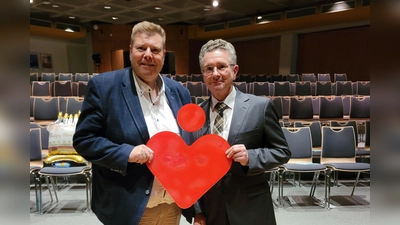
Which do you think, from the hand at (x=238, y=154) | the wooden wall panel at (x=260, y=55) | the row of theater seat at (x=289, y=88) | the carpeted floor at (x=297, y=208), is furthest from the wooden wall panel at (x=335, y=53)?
the hand at (x=238, y=154)

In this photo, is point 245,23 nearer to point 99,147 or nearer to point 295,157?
point 295,157

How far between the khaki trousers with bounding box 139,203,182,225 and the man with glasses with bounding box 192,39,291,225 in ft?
0.45

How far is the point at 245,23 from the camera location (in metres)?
12.4

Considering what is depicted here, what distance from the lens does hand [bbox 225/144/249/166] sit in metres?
1.05

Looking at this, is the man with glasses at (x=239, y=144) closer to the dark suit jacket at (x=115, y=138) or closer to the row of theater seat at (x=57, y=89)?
the dark suit jacket at (x=115, y=138)

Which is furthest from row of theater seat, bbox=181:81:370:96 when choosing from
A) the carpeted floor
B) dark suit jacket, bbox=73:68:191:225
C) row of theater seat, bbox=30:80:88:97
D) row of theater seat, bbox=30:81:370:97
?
dark suit jacket, bbox=73:68:191:225

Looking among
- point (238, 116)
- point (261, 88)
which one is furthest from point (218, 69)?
point (261, 88)

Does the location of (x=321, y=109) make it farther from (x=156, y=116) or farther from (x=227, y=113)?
(x=156, y=116)

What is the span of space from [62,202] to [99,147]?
291 centimetres

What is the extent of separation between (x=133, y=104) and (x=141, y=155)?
0.72 ft

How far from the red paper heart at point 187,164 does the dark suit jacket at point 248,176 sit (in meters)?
0.10

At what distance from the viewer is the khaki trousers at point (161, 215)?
1230 mm

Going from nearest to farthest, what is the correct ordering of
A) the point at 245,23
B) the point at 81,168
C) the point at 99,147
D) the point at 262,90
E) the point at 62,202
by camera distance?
the point at 99,147
the point at 81,168
the point at 62,202
the point at 262,90
the point at 245,23

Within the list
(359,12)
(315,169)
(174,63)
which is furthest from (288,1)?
(315,169)
